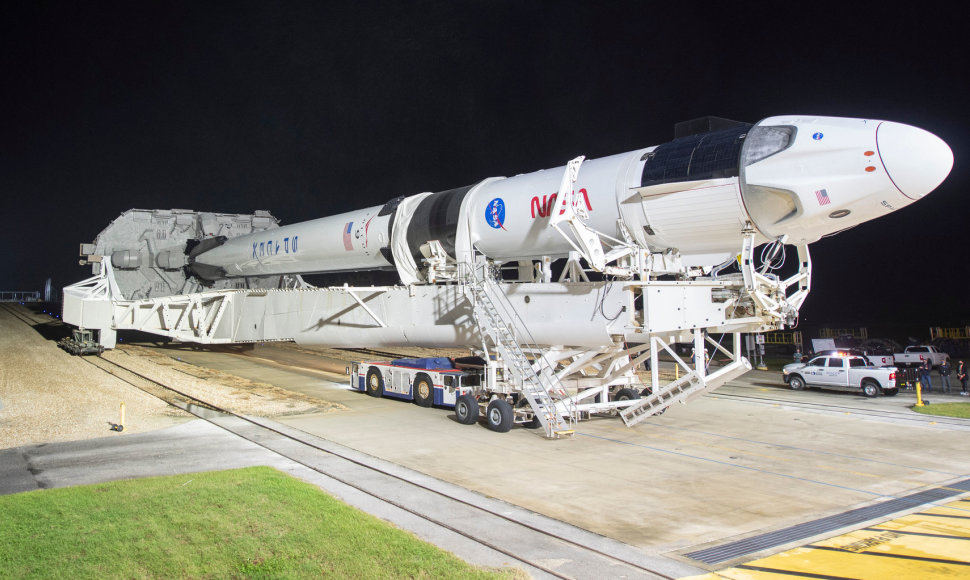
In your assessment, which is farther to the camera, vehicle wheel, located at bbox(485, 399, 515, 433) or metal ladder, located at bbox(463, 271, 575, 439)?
vehicle wheel, located at bbox(485, 399, 515, 433)

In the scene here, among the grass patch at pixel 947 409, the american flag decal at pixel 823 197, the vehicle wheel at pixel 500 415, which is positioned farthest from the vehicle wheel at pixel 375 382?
the grass patch at pixel 947 409

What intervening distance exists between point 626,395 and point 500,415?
141 inches

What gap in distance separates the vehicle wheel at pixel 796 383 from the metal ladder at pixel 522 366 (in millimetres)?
11208

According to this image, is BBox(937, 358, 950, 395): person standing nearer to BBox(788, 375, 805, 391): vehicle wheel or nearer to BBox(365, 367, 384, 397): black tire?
BBox(788, 375, 805, 391): vehicle wheel

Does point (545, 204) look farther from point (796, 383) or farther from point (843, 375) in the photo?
point (796, 383)

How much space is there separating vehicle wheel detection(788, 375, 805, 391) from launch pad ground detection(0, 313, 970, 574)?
2602mm

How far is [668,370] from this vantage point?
2502cm

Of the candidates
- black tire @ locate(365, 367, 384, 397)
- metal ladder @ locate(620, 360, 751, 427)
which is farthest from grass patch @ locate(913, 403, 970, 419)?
black tire @ locate(365, 367, 384, 397)

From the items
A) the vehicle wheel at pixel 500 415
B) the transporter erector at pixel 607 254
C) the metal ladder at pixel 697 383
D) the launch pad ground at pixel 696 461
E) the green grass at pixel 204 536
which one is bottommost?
the launch pad ground at pixel 696 461

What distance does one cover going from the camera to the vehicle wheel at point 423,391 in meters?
16.0

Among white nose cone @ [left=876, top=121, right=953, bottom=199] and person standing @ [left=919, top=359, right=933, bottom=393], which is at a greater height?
white nose cone @ [left=876, top=121, right=953, bottom=199]

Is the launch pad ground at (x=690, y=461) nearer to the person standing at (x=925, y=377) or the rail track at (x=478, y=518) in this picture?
the rail track at (x=478, y=518)

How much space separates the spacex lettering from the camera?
17.7 meters

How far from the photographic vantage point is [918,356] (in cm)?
2441
